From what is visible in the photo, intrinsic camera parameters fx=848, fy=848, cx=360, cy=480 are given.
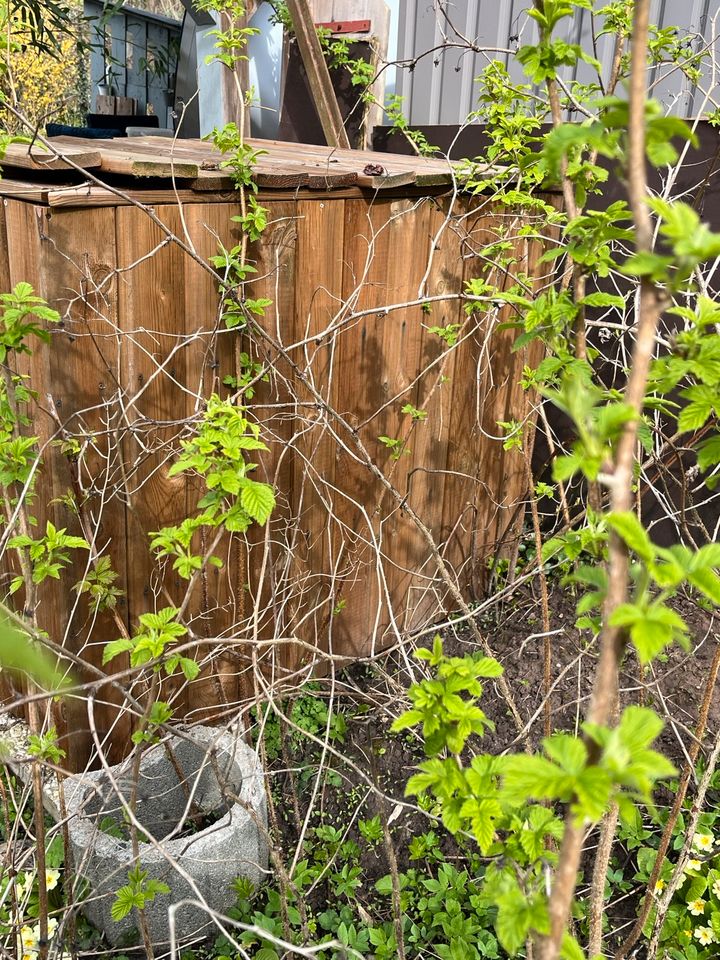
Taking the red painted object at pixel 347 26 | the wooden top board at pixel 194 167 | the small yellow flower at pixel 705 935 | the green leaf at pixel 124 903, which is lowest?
the small yellow flower at pixel 705 935

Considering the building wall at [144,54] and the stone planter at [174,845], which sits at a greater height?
the building wall at [144,54]

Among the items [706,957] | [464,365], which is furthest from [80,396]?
[706,957]

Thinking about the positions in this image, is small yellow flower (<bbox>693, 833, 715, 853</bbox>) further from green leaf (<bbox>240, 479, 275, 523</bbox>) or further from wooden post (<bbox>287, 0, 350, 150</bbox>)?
wooden post (<bbox>287, 0, 350, 150</bbox>)

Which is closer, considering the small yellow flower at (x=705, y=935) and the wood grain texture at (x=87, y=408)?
the wood grain texture at (x=87, y=408)

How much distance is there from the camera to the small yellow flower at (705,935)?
253 cm

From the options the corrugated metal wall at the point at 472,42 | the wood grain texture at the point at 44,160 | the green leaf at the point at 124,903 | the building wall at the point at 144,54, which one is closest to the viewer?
the green leaf at the point at 124,903

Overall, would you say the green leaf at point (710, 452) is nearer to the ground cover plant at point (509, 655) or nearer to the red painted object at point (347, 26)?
the ground cover plant at point (509, 655)

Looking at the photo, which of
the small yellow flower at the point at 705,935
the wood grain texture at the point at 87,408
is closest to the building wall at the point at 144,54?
the wood grain texture at the point at 87,408

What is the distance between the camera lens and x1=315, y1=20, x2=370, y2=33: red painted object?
473 cm

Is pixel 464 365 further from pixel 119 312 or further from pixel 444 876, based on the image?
pixel 444 876

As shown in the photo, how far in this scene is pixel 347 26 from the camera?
15.7 ft

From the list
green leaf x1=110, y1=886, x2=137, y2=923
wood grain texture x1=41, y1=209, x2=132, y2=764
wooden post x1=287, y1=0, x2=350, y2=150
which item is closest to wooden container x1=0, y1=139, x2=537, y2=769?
wood grain texture x1=41, y1=209, x2=132, y2=764

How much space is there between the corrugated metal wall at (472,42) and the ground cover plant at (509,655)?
0.45 ft

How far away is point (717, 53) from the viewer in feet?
11.9
